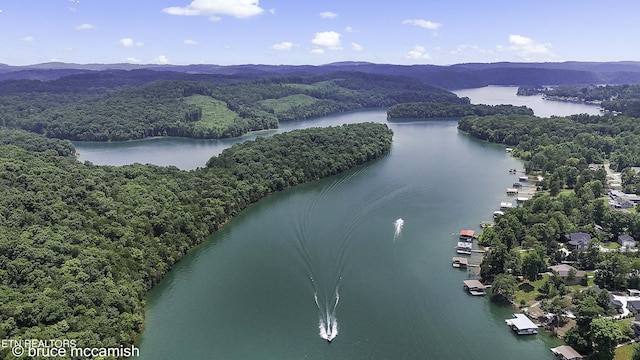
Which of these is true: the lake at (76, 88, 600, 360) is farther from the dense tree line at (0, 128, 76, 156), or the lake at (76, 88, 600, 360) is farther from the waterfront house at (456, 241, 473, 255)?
the dense tree line at (0, 128, 76, 156)

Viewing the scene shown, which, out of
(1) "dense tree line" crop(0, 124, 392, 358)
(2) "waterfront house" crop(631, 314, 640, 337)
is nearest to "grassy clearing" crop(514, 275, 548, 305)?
(2) "waterfront house" crop(631, 314, 640, 337)

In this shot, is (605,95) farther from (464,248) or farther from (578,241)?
(464,248)

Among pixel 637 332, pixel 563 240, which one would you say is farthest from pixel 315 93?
pixel 637 332

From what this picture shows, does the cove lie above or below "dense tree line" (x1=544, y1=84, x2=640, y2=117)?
below

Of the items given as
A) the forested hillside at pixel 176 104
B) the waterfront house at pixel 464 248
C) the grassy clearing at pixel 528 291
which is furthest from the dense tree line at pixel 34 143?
the grassy clearing at pixel 528 291

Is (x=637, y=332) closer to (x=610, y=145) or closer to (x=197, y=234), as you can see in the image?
(x=197, y=234)

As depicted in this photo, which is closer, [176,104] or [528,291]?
[528,291]

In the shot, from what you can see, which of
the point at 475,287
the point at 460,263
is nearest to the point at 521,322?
the point at 475,287
